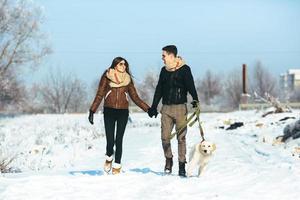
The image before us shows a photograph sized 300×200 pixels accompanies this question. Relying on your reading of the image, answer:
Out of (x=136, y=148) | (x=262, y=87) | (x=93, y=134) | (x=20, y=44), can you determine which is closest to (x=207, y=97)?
(x=262, y=87)

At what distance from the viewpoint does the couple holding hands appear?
322 inches

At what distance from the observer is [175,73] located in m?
8.16

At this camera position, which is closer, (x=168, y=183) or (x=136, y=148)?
(x=168, y=183)

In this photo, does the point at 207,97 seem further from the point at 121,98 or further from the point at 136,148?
the point at 121,98

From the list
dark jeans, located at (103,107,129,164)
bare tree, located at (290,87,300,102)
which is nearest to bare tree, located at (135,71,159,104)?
bare tree, located at (290,87,300,102)

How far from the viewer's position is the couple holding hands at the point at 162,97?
819 centimetres

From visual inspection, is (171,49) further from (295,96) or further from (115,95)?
(295,96)

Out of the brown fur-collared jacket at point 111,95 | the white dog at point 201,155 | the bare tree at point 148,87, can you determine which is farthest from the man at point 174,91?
the bare tree at point 148,87

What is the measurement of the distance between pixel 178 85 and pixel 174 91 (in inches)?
4.6

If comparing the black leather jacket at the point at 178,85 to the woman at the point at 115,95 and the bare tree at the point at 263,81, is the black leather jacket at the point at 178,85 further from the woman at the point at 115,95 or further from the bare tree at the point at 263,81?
the bare tree at the point at 263,81

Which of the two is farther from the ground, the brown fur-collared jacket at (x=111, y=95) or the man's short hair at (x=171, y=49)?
the man's short hair at (x=171, y=49)

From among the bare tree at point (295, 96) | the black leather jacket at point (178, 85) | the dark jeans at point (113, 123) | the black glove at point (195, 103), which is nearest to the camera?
the black leather jacket at point (178, 85)

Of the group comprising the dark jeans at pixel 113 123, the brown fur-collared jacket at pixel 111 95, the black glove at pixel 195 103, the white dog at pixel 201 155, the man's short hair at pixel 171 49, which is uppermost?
the man's short hair at pixel 171 49

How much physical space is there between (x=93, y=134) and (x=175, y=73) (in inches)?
593
